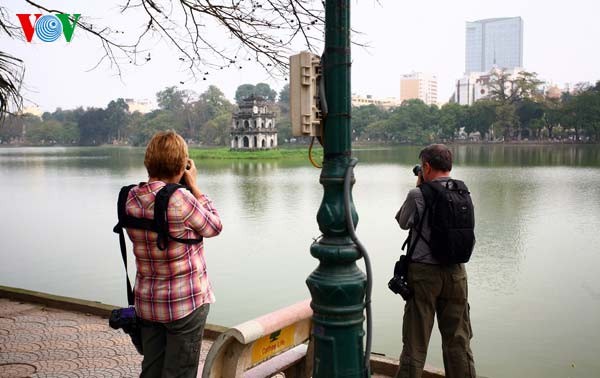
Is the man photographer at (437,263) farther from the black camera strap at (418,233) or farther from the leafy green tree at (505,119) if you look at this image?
the leafy green tree at (505,119)

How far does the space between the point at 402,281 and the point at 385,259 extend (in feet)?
21.8

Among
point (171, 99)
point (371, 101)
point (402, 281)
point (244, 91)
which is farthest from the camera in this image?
point (371, 101)

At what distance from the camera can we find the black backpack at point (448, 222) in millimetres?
2846

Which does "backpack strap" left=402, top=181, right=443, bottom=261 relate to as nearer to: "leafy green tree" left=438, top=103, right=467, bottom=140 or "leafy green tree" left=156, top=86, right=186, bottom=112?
"leafy green tree" left=438, top=103, right=467, bottom=140

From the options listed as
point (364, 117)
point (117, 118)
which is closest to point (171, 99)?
point (117, 118)

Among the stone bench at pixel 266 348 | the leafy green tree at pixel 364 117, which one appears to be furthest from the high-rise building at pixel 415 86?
the stone bench at pixel 266 348

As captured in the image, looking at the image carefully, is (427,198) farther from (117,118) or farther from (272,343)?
(117,118)

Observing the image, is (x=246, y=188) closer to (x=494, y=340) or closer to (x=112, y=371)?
(x=494, y=340)

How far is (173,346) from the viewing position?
235 centimetres

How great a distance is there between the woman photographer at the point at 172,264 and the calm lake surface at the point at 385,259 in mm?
3338

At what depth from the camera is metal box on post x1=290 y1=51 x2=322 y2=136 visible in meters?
2.28

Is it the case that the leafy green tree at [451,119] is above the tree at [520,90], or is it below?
below

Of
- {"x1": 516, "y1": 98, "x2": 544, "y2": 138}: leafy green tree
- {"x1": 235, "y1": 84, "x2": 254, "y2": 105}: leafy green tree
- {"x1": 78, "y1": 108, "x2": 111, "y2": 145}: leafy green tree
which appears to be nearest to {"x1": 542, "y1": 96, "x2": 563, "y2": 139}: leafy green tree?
{"x1": 516, "y1": 98, "x2": 544, "y2": 138}: leafy green tree

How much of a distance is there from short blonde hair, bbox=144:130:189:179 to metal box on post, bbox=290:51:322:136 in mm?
444
